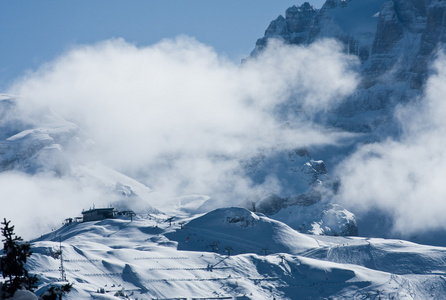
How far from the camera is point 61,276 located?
7279 inches

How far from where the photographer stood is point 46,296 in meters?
33.9

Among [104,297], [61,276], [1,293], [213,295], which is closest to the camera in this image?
[1,293]

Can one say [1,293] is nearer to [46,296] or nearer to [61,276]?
[46,296]

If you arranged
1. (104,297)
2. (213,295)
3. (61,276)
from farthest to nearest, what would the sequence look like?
(213,295) → (61,276) → (104,297)

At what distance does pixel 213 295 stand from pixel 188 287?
5636 millimetres

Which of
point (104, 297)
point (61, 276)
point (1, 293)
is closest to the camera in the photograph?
point (1, 293)

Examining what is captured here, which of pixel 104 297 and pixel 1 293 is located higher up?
pixel 104 297

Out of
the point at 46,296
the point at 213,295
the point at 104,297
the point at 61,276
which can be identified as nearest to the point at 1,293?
the point at 46,296

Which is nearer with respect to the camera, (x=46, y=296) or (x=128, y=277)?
(x=46, y=296)

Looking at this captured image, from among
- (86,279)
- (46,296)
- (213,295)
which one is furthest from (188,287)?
(46,296)

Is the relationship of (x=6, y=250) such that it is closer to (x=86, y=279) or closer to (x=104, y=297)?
(x=104, y=297)

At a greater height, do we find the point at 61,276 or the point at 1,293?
the point at 61,276

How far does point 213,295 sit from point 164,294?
1190cm

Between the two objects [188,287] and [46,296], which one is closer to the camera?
[46,296]
